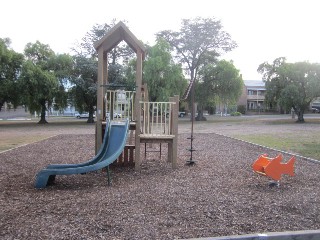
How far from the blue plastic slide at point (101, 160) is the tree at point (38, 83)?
26992 mm

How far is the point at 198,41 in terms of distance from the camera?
43.0 m

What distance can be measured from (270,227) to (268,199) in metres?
1.32

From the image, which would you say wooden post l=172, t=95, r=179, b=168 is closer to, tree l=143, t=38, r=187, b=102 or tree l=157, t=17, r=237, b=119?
tree l=143, t=38, r=187, b=102

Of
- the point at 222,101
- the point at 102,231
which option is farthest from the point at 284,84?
the point at 102,231

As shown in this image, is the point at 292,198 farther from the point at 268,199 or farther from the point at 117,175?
the point at 117,175

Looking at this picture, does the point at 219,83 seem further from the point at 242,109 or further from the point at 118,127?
the point at 118,127

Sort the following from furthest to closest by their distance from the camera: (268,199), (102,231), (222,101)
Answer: (222,101) < (268,199) < (102,231)

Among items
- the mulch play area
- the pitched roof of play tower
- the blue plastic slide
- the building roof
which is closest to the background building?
the building roof

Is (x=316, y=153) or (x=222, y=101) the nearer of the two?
(x=316, y=153)

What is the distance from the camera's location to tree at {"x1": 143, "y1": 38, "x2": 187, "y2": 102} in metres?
35.8

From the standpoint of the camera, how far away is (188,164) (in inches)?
344

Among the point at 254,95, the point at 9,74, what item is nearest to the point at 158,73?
the point at 9,74

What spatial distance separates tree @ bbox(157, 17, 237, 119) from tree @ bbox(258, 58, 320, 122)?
985cm

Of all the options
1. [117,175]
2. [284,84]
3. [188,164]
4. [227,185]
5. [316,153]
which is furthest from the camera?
[284,84]
